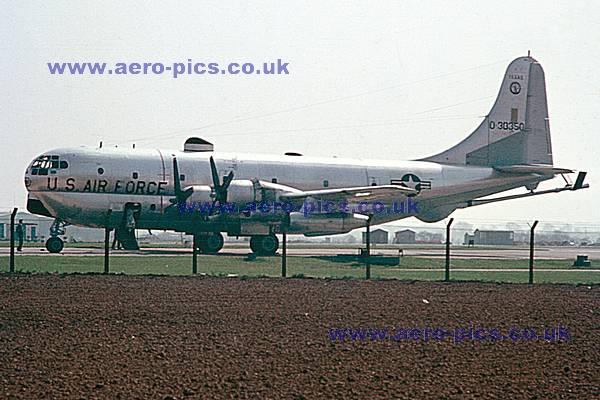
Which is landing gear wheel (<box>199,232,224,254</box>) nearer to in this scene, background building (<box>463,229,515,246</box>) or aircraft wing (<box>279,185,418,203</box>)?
aircraft wing (<box>279,185,418,203</box>)

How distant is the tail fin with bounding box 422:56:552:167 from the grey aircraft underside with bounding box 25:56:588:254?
1650mm

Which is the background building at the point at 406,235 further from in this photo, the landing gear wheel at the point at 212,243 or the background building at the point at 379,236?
the landing gear wheel at the point at 212,243

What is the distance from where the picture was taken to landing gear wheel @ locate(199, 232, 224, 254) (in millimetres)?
35438

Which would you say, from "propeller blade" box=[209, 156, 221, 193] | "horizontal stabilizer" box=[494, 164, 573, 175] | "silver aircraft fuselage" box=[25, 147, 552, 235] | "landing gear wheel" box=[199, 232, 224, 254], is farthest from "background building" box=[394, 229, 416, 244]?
"landing gear wheel" box=[199, 232, 224, 254]

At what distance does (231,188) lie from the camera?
114ft

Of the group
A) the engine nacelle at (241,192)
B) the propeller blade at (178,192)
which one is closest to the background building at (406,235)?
the engine nacelle at (241,192)

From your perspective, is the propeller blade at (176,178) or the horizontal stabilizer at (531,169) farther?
the horizontal stabilizer at (531,169)

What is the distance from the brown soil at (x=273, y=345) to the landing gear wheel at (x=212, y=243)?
16.8 m

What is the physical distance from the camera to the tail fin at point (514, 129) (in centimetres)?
4628

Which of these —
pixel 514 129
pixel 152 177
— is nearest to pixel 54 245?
pixel 152 177

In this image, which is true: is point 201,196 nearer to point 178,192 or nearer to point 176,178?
point 178,192

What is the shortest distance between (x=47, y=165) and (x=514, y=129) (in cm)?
2423

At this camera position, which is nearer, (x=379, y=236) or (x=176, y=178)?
(x=176, y=178)

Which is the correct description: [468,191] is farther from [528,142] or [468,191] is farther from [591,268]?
[591,268]
